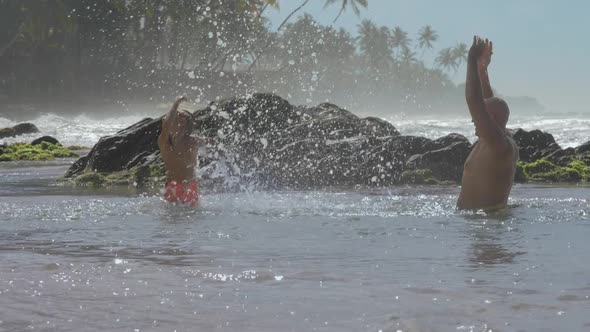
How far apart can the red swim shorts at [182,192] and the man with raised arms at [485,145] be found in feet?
8.20

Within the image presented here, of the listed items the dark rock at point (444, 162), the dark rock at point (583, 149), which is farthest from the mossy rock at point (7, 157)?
the dark rock at point (583, 149)

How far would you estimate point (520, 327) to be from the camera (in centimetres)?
291

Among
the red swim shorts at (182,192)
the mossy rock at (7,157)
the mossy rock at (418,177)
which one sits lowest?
the red swim shorts at (182,192)

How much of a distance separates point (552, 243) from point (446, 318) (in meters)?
2.18

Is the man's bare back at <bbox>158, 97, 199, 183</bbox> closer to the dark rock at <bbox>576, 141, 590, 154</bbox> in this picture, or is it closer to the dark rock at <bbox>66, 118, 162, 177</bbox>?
the dark rock at <bbox>66, 118, 162, 177</bbox>

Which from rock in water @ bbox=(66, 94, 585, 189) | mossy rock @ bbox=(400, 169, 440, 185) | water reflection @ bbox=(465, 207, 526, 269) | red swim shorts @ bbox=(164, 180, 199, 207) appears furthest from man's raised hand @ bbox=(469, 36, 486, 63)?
mossy rock @ bbox=(400, 169, 440, 185)

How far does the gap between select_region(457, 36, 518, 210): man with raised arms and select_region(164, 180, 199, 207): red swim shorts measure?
250cm

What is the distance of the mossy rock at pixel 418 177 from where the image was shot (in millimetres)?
10773

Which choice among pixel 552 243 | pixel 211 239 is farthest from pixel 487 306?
pixel 211 239

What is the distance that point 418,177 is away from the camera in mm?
10859

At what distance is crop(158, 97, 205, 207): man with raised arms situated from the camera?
27.0 ft

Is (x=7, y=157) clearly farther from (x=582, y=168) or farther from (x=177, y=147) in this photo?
(x=582, y=168)

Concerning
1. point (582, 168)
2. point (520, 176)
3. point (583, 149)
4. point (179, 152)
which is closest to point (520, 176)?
point (520, 176)

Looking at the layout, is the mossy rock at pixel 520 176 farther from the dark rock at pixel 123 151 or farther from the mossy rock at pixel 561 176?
the dark rock at pixel 123 151
